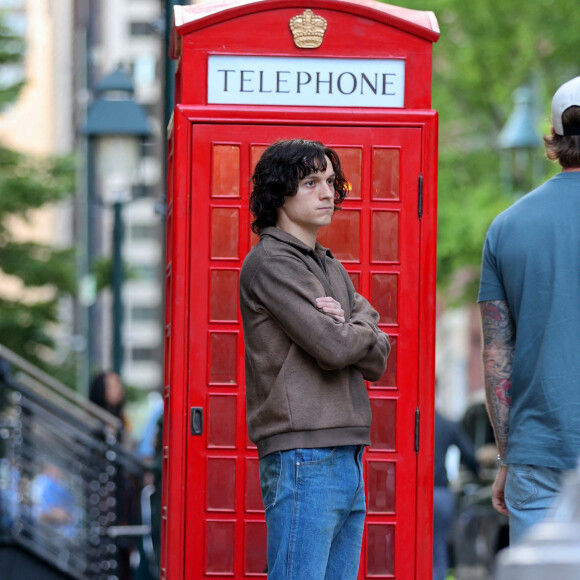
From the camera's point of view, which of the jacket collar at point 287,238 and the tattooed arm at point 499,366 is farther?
the tattooed arm at point 499,366

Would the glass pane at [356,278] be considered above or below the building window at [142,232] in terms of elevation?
below

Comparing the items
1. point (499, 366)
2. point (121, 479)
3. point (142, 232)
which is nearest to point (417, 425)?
point (499, 366)

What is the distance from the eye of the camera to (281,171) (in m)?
4.59

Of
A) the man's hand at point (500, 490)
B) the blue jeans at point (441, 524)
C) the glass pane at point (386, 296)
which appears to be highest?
the glass pane at point (386, 296)

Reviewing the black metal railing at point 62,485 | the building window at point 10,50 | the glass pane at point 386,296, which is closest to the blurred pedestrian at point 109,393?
the black metal railing at point 62,485

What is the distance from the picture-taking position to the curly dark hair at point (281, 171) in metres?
4.58

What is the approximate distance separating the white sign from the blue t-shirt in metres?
1.32

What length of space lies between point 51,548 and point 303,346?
667 centimetres

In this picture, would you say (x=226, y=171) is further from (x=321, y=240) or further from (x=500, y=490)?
(x=500, y=490)

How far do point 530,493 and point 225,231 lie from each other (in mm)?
1968

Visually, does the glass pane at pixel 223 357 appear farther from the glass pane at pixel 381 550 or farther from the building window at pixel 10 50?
the building window at pixel 10 50

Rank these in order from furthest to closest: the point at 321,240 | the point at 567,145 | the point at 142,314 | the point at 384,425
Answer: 1. the point at 142,314
2. the point at 321,240
3. the point at 384,425
4. the point at 567,145

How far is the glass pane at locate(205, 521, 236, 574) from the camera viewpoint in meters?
5.82

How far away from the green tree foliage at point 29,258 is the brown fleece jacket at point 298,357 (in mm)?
14291
